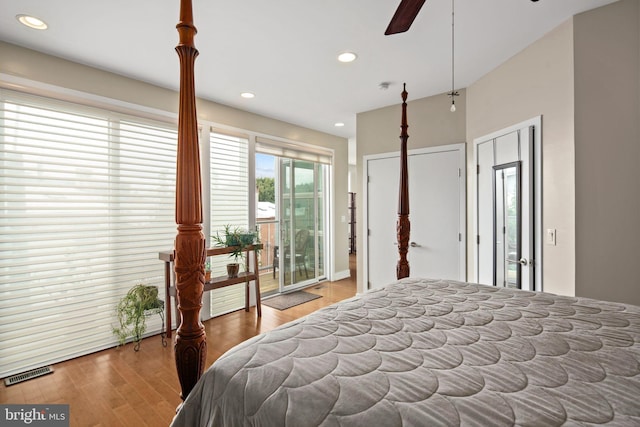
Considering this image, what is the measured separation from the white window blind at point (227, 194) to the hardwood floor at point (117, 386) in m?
0.74

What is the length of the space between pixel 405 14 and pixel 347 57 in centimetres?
132

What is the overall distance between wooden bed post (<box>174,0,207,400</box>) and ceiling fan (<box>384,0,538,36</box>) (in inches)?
34.7

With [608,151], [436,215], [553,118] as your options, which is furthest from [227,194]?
[608,151]

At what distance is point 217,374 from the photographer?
963mm

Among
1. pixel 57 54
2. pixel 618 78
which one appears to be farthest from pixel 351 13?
pixel 57 54

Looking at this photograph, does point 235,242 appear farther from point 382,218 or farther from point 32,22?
point 32,22

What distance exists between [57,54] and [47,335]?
7.54ft

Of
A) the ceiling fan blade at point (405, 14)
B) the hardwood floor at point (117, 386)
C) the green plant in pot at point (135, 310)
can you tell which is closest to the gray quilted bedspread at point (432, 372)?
the ceiling fan blade at point (405, 14)

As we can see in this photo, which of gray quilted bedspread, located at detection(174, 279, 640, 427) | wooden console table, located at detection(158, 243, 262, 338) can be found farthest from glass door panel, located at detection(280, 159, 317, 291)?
gray quilted bedspread, located at detection(174, 279, 640, 427)

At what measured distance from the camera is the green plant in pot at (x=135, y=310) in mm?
2900

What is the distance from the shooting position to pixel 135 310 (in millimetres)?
2906

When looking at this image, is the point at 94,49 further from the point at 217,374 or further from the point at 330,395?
the point at 330,395

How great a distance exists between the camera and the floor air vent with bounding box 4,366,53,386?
2338mm

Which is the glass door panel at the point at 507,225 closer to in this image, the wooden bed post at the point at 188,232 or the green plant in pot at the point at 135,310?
the wooden bed post at the point at 188,232
